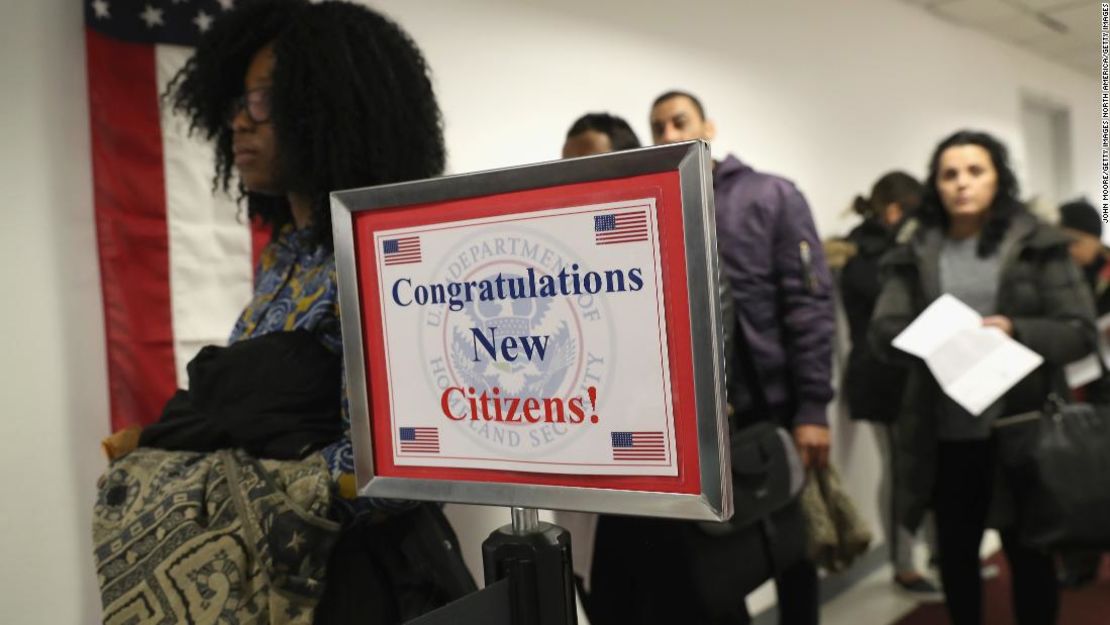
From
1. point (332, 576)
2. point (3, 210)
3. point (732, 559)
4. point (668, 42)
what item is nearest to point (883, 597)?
point (732, 559)

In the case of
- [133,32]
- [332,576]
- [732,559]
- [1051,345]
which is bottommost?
[732,559]

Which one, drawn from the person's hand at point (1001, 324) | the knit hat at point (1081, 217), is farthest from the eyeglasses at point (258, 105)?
the knit hat at point (1081, 217)

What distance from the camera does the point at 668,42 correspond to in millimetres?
2559

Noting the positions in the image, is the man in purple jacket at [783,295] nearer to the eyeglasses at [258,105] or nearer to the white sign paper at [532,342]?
the eyeglasses at [258,105]

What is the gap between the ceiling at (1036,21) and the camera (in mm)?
4059

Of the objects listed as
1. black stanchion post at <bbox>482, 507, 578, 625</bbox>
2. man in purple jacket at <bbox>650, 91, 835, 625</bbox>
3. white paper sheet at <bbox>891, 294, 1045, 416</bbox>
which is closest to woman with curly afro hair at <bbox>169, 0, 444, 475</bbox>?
black stanchion post at <bbox>482, 507, 578, 625</bbox>

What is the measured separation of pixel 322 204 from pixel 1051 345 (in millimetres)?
1656

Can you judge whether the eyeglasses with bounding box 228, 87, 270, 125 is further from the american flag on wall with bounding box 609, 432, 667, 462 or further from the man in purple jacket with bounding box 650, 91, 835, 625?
the man in purple jacket with bounding box 650, 91, 835, 625

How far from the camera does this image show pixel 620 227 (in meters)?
0.52

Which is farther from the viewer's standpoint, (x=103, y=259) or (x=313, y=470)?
(x=103, y=259)

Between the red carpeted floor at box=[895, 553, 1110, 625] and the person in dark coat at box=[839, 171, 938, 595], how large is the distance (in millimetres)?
191

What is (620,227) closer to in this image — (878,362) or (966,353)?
(966,353)

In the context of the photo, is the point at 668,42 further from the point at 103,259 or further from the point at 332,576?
the point at 332,576

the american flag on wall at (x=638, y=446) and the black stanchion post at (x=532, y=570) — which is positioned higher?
the american flag on wall at (x=638, y=446)
